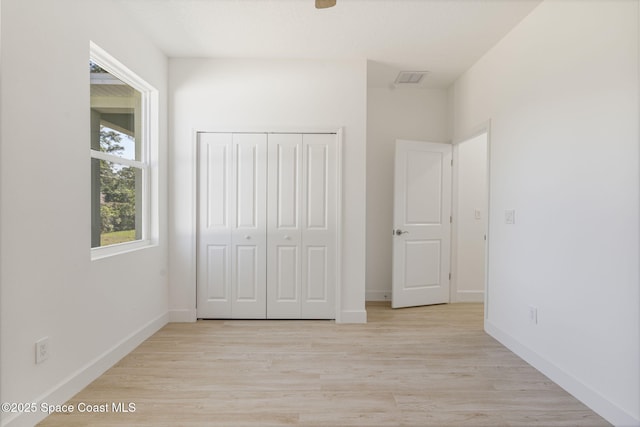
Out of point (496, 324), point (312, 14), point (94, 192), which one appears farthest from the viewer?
point (496, 324)

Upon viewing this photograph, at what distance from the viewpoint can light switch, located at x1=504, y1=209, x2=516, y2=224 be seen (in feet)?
9.66

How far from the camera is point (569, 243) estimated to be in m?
2.30

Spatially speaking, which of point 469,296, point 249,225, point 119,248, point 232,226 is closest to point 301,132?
point 249,225

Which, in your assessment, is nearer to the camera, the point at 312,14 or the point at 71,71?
the point at 71,71

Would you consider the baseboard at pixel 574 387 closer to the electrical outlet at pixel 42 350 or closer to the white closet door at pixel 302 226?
the white closet door at pixel 302 226

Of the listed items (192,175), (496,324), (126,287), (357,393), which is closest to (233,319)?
(126,287)

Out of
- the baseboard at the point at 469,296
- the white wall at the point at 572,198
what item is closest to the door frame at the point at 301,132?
the white wall at the point at 572,198

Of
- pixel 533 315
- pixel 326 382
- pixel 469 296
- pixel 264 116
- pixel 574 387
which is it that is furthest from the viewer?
pixel 469 296

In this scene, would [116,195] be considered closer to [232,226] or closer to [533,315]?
[232,226]

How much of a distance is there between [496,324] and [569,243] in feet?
4.07

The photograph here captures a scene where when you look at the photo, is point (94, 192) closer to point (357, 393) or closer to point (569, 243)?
point (357, 393)

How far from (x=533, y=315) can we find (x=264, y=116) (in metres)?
3.02

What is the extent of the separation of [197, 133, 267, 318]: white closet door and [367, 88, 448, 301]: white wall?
155cm

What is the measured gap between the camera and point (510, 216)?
9.79 ft
